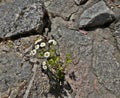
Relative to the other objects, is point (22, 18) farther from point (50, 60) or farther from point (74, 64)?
point (74, 64)

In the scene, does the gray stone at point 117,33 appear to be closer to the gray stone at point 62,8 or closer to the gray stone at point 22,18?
the gray stone at point 62,8

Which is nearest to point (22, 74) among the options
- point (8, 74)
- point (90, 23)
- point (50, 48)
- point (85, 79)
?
point (8, 74)

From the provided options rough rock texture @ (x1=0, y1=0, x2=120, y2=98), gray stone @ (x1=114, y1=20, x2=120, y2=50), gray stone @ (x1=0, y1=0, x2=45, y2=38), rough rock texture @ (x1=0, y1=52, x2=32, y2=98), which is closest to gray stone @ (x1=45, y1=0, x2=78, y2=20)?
rough rock texture @ (x1=0, y1=0, x2=120, y2=98)

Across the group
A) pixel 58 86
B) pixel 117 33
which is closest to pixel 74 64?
pixel 58 86

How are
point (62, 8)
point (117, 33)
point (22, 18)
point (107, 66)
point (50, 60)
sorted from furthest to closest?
point (62, 8) < point (22, 18) < point (117, 33) < point (107, 66) < point (50, 60)

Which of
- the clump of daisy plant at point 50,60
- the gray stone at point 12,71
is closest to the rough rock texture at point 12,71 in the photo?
the gray stone at point 12,71
